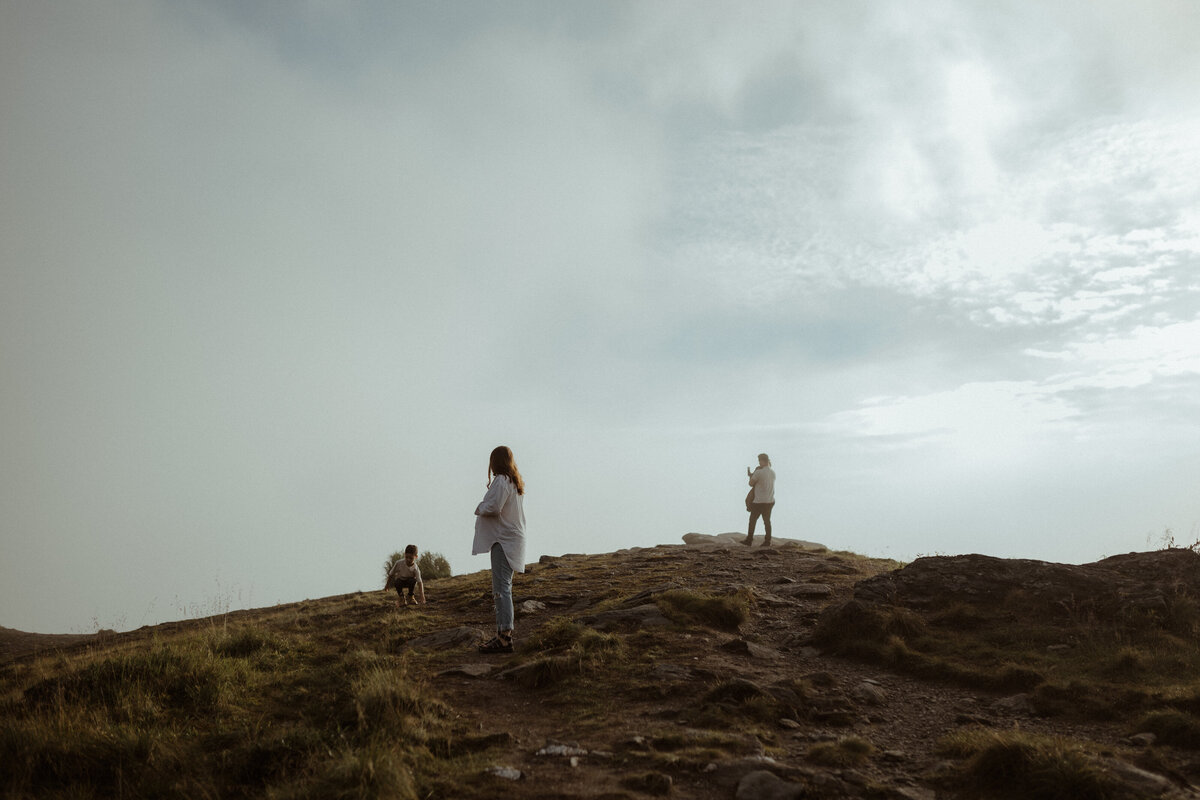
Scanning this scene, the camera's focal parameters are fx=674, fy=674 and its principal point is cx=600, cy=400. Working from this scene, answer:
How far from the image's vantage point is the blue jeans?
11.5 m

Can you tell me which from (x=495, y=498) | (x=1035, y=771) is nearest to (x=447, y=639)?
(x=495, y=498)

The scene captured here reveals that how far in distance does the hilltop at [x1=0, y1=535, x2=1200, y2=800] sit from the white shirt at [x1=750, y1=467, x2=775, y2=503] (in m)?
7.66

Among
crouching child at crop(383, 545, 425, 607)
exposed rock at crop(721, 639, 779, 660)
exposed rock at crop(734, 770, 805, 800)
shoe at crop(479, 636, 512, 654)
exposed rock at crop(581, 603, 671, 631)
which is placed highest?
crouching child at crop(383, 545, 425, 607)

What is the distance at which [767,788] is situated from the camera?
6227 millimetres

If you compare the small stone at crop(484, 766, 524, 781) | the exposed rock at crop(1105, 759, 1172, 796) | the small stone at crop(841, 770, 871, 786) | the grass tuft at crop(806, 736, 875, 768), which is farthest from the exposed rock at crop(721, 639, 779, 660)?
the small stone at crop(484, 766, 524, 781)

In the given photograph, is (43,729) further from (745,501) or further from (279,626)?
(745,501)

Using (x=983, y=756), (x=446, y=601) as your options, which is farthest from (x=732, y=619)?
(x=446, y=601)

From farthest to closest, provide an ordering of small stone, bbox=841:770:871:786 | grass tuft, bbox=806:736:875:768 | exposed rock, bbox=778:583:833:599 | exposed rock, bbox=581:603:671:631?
exposed rock, bbox=778:583:833:599
exposed rock, bbox=581:603:671:631
grass tuft, bbox=806:736:875:768
small stone, bbox=841:770:871:786

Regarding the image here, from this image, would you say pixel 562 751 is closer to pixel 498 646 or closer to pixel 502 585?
pixel 502 585

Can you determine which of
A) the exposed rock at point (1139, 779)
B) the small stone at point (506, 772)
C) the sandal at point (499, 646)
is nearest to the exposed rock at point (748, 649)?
the sandal at point (499, 646)

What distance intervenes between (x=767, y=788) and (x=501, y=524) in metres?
6.45

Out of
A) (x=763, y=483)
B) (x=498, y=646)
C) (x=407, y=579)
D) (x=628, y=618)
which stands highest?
(x=763, y=483)

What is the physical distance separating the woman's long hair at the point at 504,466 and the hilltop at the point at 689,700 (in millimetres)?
2630

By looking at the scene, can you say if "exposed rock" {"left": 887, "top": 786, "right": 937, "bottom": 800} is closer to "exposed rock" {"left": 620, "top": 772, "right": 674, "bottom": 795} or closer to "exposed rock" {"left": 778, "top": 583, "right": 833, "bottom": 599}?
"exposed rock" {"left": 620, "top": 772, "right": 674, "bottom": 795}
